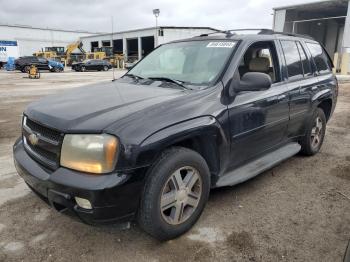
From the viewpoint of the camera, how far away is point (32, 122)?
119 inches

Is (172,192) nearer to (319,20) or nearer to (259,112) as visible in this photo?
(259,112)

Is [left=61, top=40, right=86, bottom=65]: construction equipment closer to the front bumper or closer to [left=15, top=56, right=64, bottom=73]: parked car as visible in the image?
[left=15, top=56, right=64, bottom=73]: parked car

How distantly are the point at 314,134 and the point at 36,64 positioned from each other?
103ft

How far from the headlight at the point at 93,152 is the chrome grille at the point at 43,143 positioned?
6.4 inches

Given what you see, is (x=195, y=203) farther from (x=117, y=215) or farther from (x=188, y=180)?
(x=117, y=215)

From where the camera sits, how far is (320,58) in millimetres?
5203

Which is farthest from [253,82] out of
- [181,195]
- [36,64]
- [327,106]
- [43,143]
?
[36,64]

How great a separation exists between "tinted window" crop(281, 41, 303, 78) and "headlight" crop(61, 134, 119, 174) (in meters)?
2.78

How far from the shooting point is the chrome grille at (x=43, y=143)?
2.62m

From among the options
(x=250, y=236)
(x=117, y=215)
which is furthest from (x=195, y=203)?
(x=117, y=215)

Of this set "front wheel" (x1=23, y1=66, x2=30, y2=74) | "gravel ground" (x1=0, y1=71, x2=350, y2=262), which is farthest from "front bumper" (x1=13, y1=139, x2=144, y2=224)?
"front wheel" (x1=23, y1=66, x2=30, y2=74)

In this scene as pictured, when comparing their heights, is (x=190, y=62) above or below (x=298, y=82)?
above

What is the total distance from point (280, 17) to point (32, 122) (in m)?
33.8

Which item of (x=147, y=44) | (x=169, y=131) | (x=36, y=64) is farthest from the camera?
(x=147, y=44)
